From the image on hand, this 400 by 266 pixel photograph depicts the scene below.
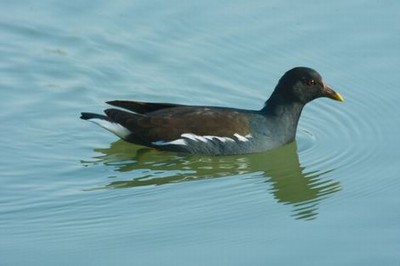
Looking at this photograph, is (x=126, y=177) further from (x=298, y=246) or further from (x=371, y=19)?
(x=371, y=19)

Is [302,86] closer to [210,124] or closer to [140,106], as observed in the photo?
[210,124]

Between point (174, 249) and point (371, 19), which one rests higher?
point (371, 19)

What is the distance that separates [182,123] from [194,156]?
345mm

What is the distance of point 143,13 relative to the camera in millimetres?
14477

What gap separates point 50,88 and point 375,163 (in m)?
3.68

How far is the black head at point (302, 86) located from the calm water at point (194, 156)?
13.7 inches

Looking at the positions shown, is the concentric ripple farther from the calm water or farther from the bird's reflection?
the bird's reflection

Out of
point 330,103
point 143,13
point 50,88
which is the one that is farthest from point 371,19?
point 50,88

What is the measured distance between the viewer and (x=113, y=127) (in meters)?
12.2

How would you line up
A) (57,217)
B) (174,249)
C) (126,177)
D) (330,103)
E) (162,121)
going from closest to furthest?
(174,249) → (57,217) → (126,177) → (162,121) → (330,103)

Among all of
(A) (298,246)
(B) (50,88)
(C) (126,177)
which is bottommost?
(A) (298,246)

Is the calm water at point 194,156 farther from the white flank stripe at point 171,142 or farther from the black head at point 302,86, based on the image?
the black head at point 302,86

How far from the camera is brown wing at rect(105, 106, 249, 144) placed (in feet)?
40.0

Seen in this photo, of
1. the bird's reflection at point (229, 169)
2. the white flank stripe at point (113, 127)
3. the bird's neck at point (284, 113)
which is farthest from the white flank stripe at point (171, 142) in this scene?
the bird's neck at point (284, 113)
